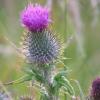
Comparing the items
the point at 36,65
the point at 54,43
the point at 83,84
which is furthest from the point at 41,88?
the point at 83,84

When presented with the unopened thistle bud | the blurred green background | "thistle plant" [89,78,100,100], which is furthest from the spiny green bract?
the blurred green background

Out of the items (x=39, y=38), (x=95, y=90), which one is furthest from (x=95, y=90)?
(x=39, y=38)

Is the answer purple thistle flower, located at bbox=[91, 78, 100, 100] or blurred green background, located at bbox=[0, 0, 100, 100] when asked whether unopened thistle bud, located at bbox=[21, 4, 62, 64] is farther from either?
blurred green background, located at bbox=[0, 0, 100, 100]

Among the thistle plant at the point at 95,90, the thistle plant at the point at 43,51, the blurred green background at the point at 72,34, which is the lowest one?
the thistle plant at the point at 95,90

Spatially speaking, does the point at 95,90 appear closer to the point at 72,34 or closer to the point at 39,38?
the point at 39,38

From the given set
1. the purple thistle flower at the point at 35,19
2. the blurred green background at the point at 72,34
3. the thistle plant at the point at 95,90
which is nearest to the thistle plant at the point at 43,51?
the purple thistle flower at the point at 35,19

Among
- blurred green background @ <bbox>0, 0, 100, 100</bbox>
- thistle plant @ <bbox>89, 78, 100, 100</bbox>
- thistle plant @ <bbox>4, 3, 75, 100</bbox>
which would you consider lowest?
thistle plant @ <bbox>89, 78, 100, 100</bbox>

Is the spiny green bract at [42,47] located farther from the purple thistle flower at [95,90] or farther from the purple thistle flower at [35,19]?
the purple thistle flower at [95,90]
